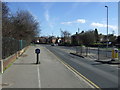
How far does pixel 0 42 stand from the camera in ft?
50.8

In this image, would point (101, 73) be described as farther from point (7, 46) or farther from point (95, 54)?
point (95, 54)

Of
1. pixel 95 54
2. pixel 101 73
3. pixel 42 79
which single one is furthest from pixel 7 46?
pixel 95 54

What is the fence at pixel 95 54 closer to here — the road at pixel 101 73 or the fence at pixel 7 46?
the road at pixel 101 73

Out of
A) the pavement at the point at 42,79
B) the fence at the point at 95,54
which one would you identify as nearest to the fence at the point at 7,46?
the pavement at the point at 42,79

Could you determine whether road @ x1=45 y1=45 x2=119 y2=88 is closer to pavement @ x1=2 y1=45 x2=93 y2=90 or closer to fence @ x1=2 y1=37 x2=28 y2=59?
pavement @ x1=2 y1=45 x2=93 y2=90

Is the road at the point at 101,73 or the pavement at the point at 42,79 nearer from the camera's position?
the pavement at the point at 42,79

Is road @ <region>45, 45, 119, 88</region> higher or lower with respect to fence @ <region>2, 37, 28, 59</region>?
lower

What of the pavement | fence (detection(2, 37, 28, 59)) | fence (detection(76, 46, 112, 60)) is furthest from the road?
fence (detection(76, 46, 112, 60))

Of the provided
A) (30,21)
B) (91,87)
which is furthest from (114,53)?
(30,21)

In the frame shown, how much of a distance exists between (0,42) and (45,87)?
734 cm

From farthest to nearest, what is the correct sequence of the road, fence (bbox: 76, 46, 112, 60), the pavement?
fence (bbox: 76, 46, 112, 60) → the road → the pavement

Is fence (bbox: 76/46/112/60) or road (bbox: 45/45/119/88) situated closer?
road (bbox: 45/45/119/88)

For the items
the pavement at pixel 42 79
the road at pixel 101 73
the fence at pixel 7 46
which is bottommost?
the road at pixel 101 73

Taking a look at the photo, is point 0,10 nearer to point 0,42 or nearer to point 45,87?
point 0,42
